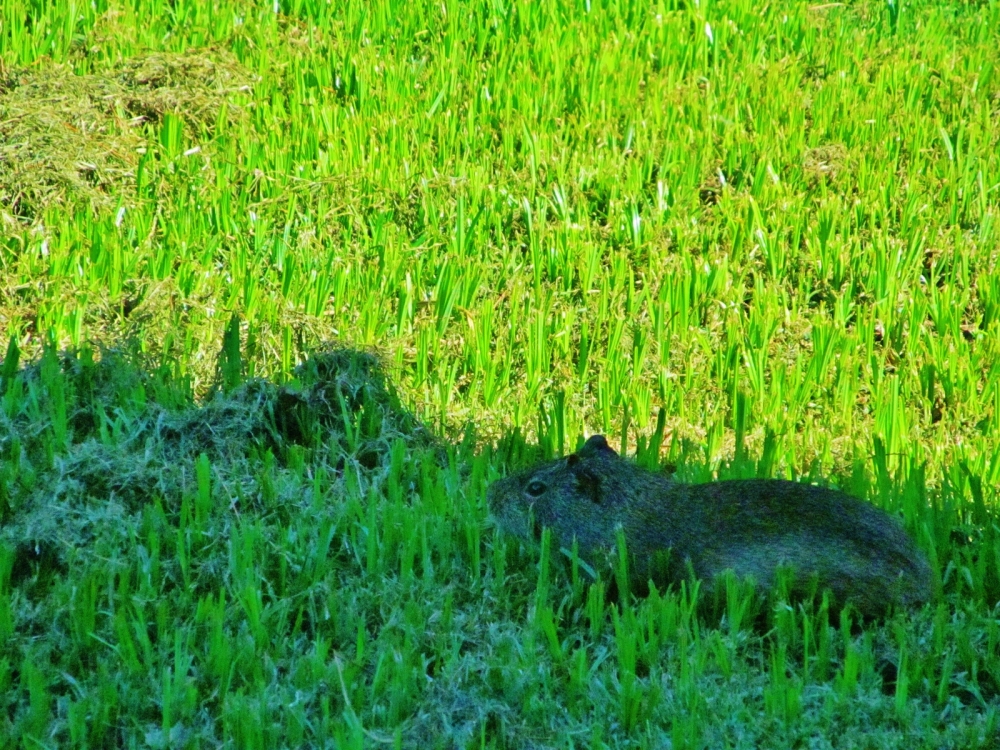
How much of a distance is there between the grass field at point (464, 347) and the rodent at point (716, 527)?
4.9 inches

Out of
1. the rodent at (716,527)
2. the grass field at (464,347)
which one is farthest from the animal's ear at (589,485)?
the grass field at (464,347)

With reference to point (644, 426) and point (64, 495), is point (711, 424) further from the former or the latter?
point (64, 495)

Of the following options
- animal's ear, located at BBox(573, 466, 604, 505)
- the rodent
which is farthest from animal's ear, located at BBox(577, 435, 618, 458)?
animal's ear, located at BBox(573, 466, 604, 505)

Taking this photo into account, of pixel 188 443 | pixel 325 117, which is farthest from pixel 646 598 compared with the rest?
pixel 325 117

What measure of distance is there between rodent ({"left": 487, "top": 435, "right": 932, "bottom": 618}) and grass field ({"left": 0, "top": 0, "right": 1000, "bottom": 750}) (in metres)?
0.13

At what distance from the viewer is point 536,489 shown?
4449mm

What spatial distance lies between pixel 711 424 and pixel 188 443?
2.23 metres

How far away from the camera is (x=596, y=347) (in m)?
6.14

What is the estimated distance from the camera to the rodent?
12.9 ft

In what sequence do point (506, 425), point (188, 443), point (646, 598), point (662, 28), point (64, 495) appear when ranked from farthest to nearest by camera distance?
point (662, 28) → point (506, 425) → point (188, 443) → point (64, 495) → point (646, 598)

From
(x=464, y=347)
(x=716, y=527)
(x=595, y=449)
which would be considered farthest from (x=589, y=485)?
(x=464, y=347)

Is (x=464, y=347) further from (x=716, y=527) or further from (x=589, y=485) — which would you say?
(x=716, y=527)

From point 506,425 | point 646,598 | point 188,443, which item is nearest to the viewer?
point 646,598

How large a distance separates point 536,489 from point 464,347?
1557 millimetres
